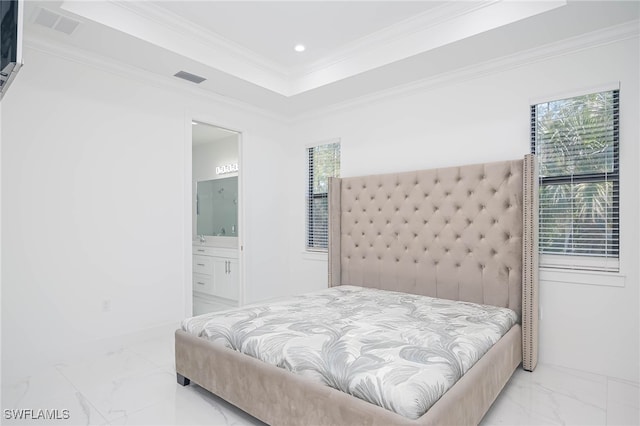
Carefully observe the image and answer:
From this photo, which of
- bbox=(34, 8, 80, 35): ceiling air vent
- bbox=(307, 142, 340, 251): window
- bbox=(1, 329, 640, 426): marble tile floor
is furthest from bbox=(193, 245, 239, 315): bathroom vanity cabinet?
bbox=(34, 8, 80, 35): ceiling air vent

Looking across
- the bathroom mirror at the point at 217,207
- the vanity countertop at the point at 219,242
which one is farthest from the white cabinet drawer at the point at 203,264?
the bathroom mirror at the point at 217,207

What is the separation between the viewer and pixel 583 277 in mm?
2719

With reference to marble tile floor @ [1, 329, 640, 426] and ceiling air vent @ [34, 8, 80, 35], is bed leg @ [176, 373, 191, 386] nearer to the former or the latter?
marble tile floor @ [1, 329, 640, 426]

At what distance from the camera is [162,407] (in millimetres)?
2205

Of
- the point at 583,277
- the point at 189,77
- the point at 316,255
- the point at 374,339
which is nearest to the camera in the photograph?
the point at 374,339

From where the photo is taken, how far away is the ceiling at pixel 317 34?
8.38 ft

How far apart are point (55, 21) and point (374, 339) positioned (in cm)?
301

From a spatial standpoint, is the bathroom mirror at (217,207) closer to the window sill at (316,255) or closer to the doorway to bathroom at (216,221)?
the doorway to bathroom at (216,221)

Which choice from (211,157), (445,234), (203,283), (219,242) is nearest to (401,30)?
(445,234)

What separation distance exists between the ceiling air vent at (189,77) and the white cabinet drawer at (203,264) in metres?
2.46

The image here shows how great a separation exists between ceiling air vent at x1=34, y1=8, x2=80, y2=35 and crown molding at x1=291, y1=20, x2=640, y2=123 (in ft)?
8.56

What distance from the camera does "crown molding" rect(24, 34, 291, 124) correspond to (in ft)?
9.16

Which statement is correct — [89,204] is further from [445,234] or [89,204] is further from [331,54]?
[445,234]

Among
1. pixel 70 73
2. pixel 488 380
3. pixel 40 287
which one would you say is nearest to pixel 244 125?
pixel 70 73
